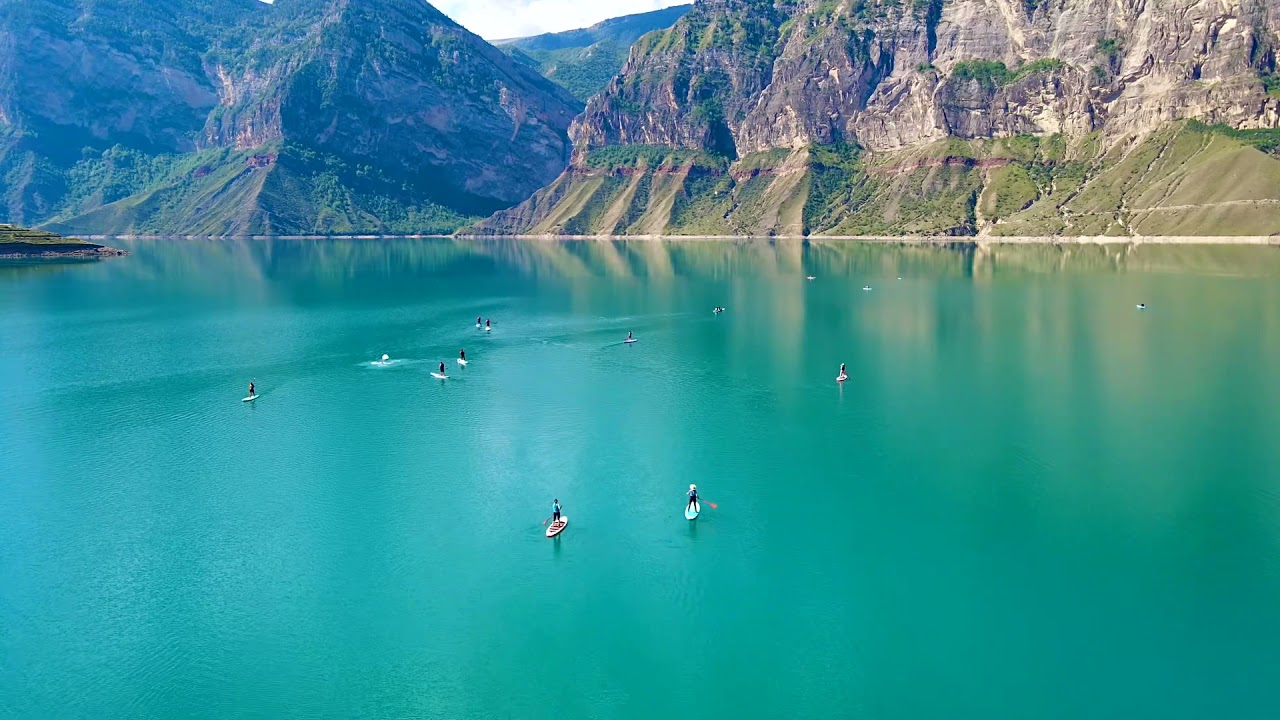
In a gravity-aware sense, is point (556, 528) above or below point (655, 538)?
above

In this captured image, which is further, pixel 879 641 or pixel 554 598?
pixel 554 598

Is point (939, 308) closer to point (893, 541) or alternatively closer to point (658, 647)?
point (893, 541)

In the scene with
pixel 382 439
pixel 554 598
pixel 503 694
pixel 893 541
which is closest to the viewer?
pixel 503 694

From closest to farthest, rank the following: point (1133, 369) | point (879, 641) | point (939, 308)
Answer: point (879, 641), point (1133, 369), point (939, 308)

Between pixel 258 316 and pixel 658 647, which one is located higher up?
pixel 258 316

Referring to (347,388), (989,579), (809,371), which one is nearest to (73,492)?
(347,388)

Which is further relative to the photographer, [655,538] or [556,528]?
[556,528]

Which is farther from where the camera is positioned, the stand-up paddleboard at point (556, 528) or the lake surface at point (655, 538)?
the stand-up paddleboard at point (556, 528)

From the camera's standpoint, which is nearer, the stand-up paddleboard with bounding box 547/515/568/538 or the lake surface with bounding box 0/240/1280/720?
the lake surface with bounding box 0/240/1280/720
